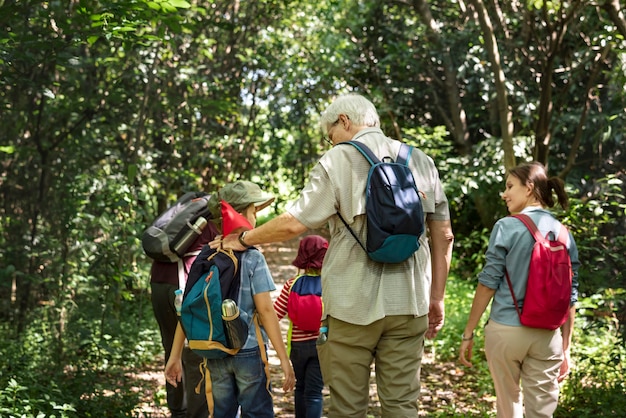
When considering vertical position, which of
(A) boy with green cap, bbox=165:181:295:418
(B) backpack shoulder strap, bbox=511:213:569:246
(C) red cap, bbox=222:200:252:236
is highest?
(C) red cap, bbox=222:200:252:236

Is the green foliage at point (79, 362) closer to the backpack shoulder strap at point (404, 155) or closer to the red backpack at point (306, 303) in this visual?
the red backpack at point (306, 303)

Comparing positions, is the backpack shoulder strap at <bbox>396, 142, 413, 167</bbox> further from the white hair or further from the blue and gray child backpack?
the blue and gray child backpack

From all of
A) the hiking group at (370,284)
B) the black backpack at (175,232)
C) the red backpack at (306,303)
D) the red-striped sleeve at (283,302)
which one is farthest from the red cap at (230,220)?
the red-striped sleeve at (283,302)

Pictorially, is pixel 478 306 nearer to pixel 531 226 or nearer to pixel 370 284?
pixel 531 226

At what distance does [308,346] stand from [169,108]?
230 inches

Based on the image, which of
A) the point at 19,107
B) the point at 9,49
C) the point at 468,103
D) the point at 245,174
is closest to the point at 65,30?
the point at 9,49

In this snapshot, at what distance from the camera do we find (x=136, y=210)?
8.59 meters

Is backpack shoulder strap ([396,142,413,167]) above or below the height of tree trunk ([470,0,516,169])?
below

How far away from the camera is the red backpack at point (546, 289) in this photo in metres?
4.11

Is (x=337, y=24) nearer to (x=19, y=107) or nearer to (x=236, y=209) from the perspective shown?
(x=19, y=107)

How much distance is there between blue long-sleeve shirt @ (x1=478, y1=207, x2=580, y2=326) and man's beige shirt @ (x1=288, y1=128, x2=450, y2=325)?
772 millimetres

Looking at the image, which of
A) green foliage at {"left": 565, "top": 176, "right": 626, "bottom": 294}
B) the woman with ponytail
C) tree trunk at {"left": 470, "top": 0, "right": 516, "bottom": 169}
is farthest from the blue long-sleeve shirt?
tree trunk at {"left": 470, "top": 0, "right": 516, "bottom": 169}

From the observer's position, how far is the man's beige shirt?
351 cm

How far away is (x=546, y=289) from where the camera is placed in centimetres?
413
